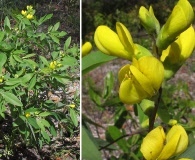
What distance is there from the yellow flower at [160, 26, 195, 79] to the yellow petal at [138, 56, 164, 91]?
0.11 ft

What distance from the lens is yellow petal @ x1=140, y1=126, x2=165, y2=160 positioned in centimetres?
47

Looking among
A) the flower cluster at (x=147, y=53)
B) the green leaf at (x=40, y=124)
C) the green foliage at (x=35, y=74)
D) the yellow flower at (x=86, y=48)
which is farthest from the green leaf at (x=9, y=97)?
the flower cluster at (x=147, y=53)

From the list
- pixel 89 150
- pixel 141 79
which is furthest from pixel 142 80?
pixel 89 150

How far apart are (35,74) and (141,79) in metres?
0.54

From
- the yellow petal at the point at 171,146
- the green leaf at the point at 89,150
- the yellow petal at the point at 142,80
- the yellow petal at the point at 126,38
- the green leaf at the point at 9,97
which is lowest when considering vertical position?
the green leaf at the point at 89,150

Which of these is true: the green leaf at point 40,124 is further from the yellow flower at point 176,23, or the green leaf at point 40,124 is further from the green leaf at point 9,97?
the yellow flower at point 176,23

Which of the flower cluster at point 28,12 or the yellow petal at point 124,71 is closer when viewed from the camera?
the yellow petal at point 124,71

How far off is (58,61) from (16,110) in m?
0.16

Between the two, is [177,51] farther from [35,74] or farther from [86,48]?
[35,74]

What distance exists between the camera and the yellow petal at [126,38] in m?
0.50

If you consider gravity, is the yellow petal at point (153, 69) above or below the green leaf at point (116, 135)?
above

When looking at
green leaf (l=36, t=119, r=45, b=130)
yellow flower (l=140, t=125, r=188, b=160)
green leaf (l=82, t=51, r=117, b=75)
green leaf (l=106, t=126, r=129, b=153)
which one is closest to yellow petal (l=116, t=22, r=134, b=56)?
yellow flower (l=140, t=125, r=188, b=160)

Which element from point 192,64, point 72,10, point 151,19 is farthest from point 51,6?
point 192,64

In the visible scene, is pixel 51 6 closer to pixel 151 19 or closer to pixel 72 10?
pixel 72 10
